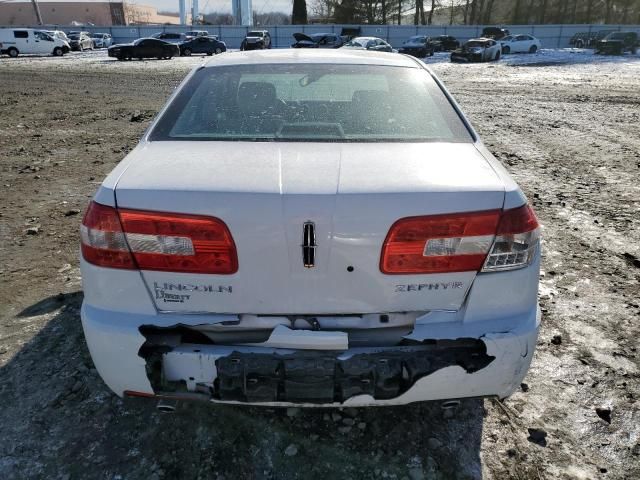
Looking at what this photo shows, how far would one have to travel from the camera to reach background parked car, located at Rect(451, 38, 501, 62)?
96.0 feet

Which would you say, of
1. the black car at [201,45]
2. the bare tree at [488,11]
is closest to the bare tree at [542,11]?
the bare tree at [488,11]

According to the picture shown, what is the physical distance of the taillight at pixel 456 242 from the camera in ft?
5.80

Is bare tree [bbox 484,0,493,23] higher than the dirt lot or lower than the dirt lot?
higher

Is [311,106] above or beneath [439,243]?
above

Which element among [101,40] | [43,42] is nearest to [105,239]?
[43,42]

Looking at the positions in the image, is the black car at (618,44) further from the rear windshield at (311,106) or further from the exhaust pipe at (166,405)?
the exhaust pipe at (166,405)

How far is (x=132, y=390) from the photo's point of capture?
1.97 meters

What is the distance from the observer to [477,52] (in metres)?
29.1

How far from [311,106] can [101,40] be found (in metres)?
50.0

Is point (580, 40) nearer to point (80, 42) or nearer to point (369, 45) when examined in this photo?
point (369, 45)

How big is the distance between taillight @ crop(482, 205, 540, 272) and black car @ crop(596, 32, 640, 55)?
39071 mm

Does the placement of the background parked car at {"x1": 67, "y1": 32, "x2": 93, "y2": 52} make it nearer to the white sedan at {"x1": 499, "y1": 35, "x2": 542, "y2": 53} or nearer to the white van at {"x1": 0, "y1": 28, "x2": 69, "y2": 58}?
the white van at {"x1": 0, "y1": 28, "x2": 69, "y2": 58}


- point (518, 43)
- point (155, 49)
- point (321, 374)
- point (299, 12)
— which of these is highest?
point (299, 12)

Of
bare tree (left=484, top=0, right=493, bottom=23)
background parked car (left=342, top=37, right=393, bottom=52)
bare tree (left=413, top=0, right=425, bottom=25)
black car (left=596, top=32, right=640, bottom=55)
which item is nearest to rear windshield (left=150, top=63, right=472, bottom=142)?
background parked car (left=342, top=37, right=393, bottom=52)
